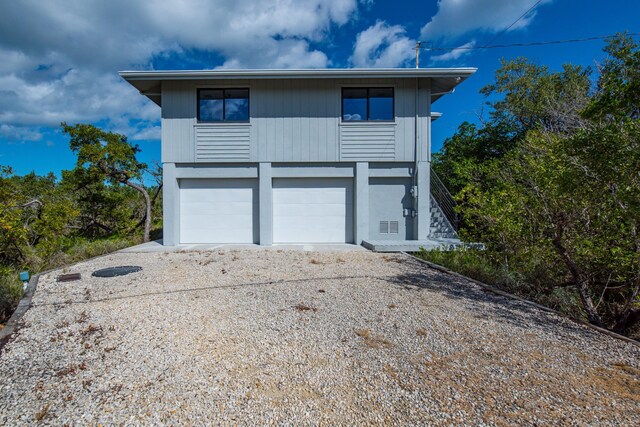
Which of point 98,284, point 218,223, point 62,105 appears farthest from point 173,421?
point 62,105

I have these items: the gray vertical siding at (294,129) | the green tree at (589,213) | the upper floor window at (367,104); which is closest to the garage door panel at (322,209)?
the gray vertical siding at (294,129)

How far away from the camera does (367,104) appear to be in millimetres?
8773

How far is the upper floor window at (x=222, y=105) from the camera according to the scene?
8781 millimetres

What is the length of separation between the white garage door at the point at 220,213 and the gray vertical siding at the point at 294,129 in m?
0.99

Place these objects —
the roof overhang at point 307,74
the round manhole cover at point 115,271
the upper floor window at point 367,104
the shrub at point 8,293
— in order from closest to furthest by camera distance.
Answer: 1. the shrub at point 8,293
2. the round manhole cover at point 115,271
3. the roof overhang at point 307,74
4. the upper floor window at point 367,104

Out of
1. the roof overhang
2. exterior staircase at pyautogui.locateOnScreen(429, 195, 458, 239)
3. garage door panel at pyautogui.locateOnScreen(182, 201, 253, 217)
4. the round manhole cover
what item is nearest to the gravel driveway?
the round manhole cover

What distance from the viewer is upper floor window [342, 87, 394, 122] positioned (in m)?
8.76

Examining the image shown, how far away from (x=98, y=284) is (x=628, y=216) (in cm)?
672

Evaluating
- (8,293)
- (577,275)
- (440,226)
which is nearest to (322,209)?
(440,226)

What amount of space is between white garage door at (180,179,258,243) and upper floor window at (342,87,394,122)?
12.2 feet

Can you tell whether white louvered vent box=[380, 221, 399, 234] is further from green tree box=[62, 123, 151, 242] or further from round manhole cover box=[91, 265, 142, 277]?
green tree box=[62, 123, 151, 242]

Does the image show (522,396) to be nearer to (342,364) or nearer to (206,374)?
(342,364)

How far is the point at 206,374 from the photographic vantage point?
7.11 feet

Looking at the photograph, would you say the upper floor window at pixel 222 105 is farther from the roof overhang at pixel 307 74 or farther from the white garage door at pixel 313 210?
the white garage door at pixel 313 210
